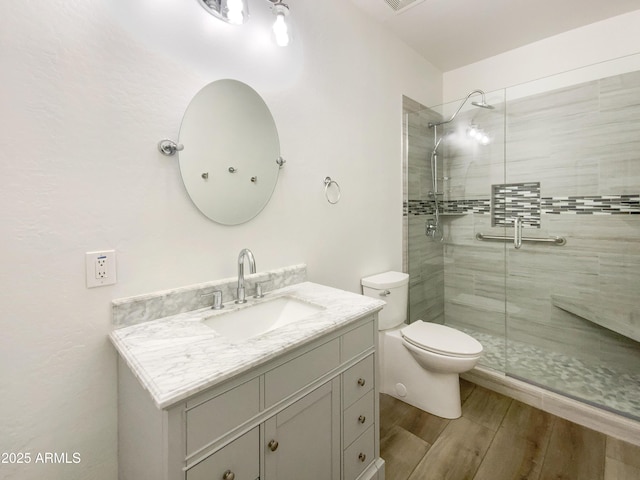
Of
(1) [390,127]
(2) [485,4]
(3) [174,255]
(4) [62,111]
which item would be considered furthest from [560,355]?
(4) [62,111]

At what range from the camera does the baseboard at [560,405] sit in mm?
1607

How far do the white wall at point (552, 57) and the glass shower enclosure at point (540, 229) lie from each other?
0.19 meters

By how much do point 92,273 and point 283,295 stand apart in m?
0.72

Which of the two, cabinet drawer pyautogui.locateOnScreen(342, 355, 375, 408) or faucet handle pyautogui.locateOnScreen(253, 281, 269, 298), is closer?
cabinet drawer pyautogui.locateOnScreen(342, 355, 375, 408)

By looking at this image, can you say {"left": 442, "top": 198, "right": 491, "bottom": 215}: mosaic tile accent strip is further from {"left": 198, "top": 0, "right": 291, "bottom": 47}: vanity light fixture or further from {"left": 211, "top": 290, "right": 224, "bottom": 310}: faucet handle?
{"left": 211, "top": 290, "right": 224, "bottom": 310}: faucet handle

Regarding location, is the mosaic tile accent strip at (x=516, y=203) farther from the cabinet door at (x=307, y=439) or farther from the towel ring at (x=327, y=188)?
the cabinet door at (x=307, y=439)

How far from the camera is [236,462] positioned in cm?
79

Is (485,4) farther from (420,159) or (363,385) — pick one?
(363,385)

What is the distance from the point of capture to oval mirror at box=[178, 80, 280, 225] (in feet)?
3.87

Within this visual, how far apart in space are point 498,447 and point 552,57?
2.83 metres

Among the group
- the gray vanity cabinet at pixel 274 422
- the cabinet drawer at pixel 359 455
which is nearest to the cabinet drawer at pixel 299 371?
the gray vanity cabinet at pixel 274 422

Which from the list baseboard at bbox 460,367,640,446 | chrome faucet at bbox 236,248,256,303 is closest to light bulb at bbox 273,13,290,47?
chrome faucet at bbox 236,248,256,303

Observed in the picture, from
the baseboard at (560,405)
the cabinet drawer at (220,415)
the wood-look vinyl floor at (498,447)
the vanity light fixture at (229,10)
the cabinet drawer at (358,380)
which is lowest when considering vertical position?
the wood-look vinyl floor at (498,447)

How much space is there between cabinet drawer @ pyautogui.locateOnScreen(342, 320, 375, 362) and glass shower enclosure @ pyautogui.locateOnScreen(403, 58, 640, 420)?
4.39 ft
